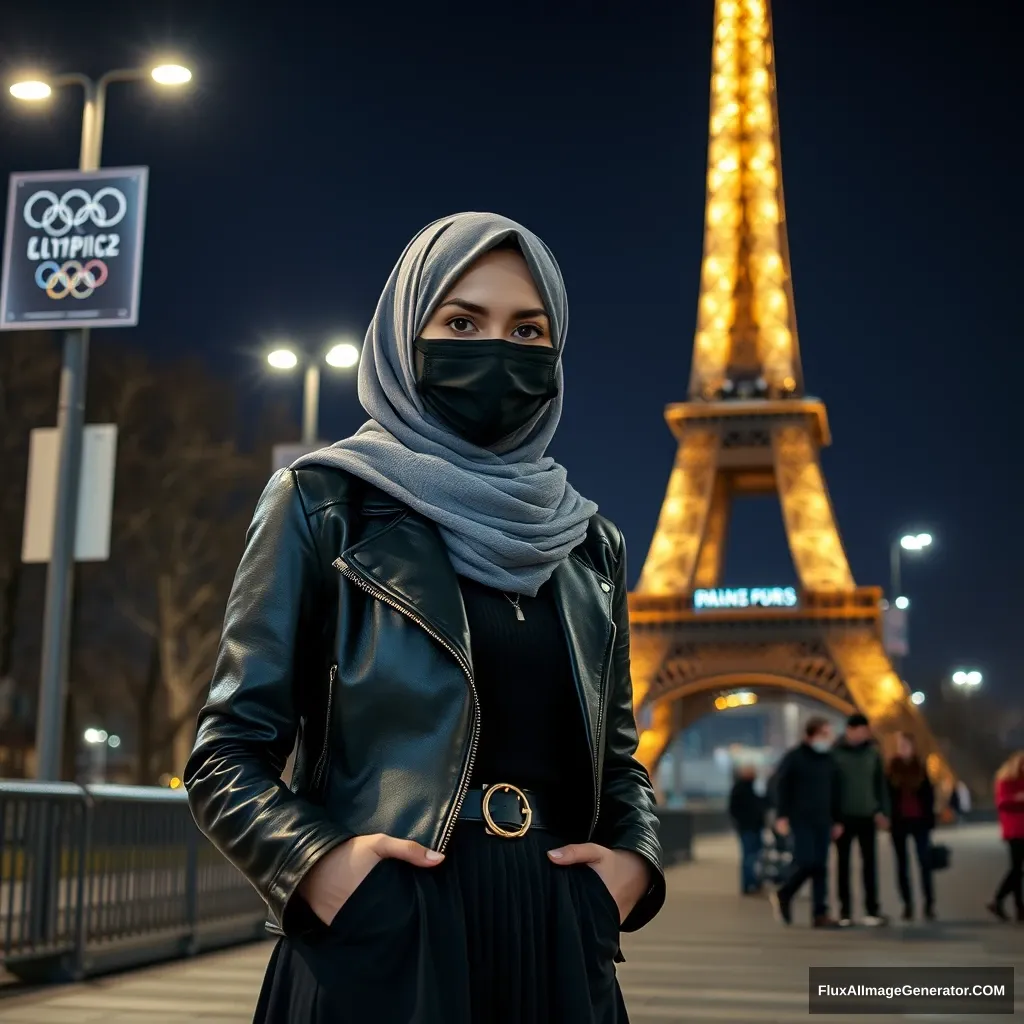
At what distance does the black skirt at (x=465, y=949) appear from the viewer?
2.29 metres

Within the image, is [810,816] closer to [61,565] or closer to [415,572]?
[61,565]

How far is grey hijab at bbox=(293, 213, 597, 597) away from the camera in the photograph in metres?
2.60

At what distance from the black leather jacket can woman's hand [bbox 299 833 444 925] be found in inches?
1.0

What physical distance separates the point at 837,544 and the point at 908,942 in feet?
137

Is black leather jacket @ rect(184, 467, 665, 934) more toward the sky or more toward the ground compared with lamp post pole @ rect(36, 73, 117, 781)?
more toward the ground

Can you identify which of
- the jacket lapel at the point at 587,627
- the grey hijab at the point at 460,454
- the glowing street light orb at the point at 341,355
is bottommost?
the jacket lapel at the point at 587,627

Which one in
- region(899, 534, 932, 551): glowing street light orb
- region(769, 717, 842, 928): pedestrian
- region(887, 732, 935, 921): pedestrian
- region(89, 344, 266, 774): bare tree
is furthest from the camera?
region(899, 534, 932, 551): glowing street light orb

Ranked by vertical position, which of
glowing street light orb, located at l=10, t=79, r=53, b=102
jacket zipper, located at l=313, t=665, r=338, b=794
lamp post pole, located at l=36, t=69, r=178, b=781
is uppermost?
glowing street light orb, located at l=10, t=79, r=53, b=102

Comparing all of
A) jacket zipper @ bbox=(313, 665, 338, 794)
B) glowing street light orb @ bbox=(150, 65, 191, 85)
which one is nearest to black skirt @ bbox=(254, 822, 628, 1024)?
jacket zipper @ bbox=(313, 665, 338, 794)

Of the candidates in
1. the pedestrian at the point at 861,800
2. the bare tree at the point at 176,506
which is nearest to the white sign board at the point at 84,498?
the pedestrian at the point at 861,800

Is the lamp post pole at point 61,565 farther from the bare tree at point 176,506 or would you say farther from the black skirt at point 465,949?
the bare tree at point 176,506

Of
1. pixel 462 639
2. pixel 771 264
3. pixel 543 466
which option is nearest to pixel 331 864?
pixel 462 639

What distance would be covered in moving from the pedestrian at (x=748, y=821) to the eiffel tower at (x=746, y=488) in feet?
88.2

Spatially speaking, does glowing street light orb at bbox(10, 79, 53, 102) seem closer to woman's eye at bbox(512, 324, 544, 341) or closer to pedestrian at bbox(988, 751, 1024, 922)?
pedestrian at bbox(988, 751, 1024, 922)
